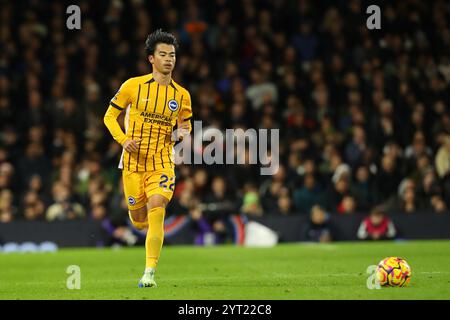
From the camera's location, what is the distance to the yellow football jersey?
10.1 meters

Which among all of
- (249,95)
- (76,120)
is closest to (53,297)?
(76,120)

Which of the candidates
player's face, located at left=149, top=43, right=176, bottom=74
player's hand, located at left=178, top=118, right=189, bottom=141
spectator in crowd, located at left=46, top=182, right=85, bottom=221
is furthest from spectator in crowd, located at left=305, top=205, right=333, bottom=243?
player's face, located at left=149, top=43, right=176, bottom=74

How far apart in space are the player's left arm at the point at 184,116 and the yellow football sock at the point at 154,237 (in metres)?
0.95

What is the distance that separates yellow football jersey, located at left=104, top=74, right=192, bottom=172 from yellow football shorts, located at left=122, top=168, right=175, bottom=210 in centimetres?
6

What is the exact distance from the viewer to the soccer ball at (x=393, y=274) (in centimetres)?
941

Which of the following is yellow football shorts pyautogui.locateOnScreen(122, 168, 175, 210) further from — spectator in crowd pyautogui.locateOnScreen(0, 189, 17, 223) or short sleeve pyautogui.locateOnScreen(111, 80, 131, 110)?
spectator in crowd pyautogui.locateOnScreen(0, 189, 17, 223)

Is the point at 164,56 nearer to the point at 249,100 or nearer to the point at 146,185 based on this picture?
the point at 146,185

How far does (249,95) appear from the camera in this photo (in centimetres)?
2130

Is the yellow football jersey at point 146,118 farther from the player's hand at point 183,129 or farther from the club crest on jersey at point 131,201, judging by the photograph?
the club crest on jersey at point 131,201

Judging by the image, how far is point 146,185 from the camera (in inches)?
399

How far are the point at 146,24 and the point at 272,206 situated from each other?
18.4 ft

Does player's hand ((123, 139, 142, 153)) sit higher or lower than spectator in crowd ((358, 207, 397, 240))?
higher

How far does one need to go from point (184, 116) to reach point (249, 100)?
10695 millimetres

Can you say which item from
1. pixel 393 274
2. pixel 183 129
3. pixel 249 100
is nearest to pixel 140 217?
pixel 183 129
